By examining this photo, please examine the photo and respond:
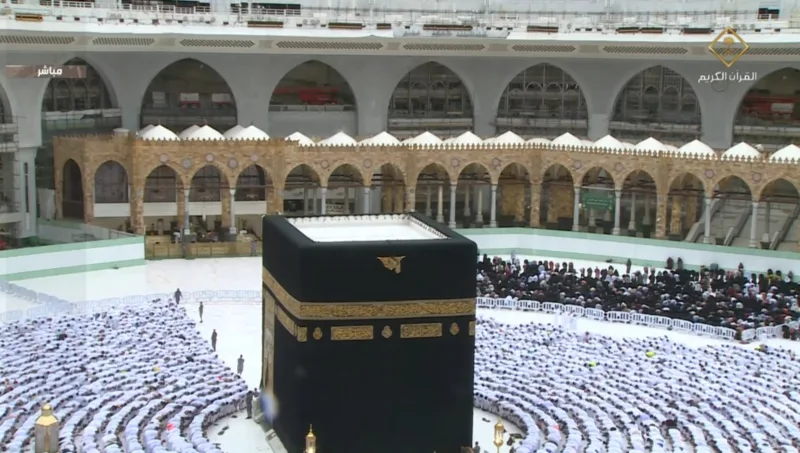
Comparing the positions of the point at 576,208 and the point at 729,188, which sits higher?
the point at 729,188

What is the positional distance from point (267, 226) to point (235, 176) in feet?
59.4

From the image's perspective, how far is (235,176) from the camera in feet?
130

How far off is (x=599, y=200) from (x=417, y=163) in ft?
21.7

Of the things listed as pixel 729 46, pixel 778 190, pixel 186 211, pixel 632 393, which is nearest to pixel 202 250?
pixel 186 211

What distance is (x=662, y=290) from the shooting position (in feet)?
107

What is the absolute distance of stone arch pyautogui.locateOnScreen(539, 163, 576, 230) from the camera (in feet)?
142

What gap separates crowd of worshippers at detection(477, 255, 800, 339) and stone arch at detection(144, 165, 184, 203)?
42.3 ft

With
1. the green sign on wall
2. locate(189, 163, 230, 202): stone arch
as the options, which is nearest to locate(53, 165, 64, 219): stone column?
locate(189, 163, 230, 202): stone arch

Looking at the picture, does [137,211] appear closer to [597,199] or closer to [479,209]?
[479,209]

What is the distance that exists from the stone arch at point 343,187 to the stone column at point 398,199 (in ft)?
4.68

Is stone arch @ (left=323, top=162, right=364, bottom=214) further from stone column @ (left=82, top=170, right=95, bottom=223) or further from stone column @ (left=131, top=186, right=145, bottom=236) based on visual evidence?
stone column @ (left=82, top=170, right=95, bottom=223)

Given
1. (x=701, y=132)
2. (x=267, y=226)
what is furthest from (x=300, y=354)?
(x=701, y=132)

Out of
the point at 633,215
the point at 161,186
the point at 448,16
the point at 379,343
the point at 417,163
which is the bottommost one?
the point at 379,343

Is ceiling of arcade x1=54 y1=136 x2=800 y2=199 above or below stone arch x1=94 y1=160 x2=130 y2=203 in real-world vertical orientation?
above
